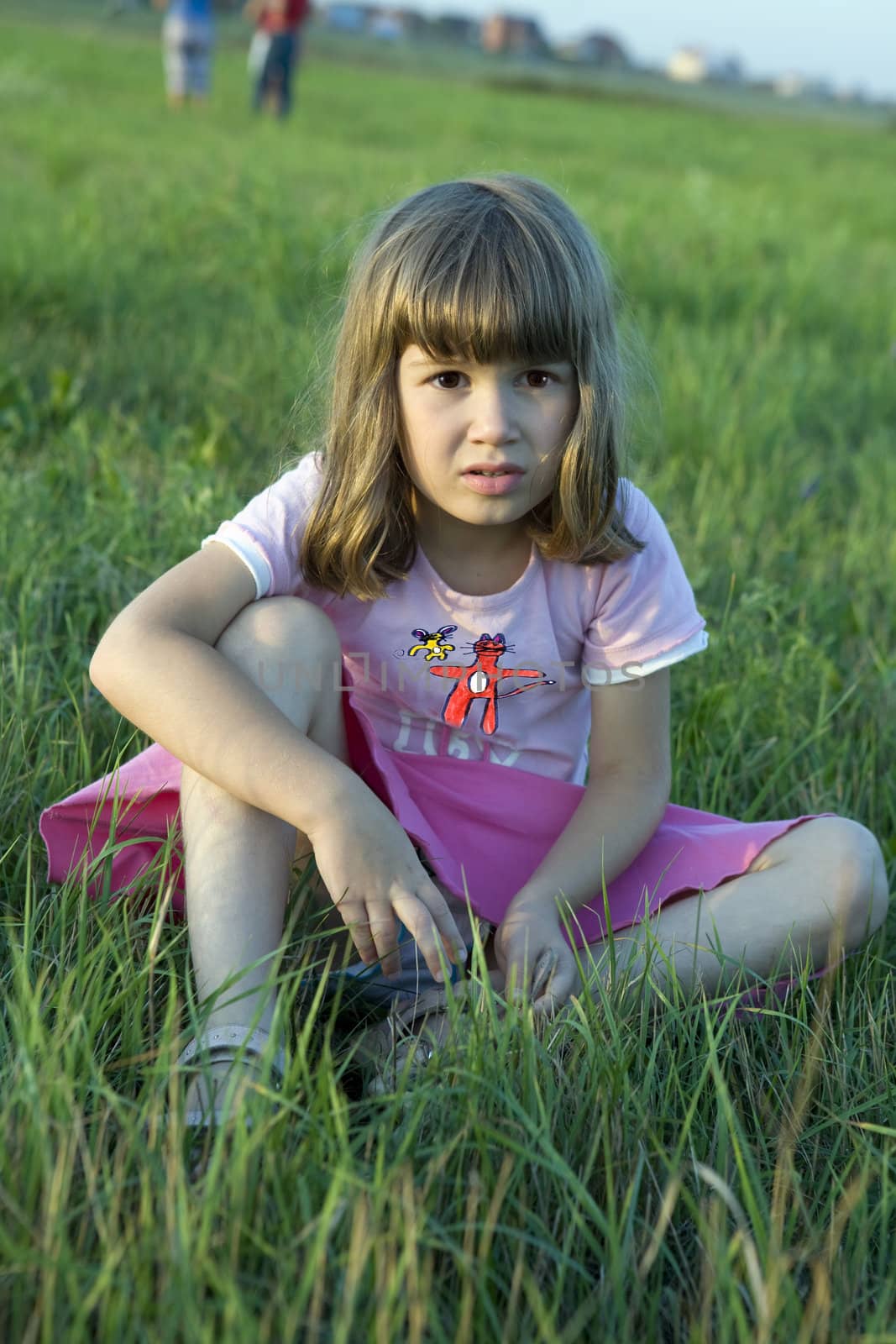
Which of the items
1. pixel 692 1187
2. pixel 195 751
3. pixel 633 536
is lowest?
pixel 692 1187

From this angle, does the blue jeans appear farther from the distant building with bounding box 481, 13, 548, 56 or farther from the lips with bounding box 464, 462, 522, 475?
the distant building with bounding box 481, 13, 548, 56

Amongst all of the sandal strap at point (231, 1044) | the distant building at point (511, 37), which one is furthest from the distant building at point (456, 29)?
the sandal strap at point (231, 1044)

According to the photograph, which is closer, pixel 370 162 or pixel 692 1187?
pixel 692 1187

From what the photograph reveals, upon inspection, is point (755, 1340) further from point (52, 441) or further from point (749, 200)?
point (749, 200)

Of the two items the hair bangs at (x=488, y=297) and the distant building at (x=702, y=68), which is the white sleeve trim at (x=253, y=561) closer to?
the hair bangs at (x=488, y=297)

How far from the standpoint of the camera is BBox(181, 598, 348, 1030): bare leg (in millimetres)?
1393

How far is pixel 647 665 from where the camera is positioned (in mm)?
1731

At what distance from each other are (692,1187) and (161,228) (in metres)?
4.60

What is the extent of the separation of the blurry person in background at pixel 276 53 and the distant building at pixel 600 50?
81432 mm

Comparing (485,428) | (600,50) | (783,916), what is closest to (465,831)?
(783,916)

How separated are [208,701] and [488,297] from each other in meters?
0.56

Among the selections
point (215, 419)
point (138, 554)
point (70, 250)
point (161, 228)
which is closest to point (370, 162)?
point (161, 228)

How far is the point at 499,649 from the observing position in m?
1.75

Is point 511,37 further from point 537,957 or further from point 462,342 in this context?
point 537,957
